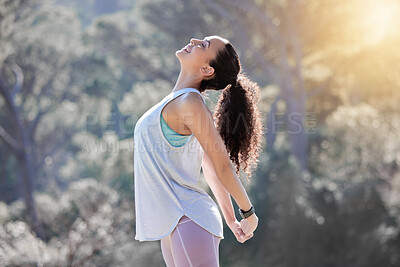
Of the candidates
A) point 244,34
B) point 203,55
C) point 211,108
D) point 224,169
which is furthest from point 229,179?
point 244,34

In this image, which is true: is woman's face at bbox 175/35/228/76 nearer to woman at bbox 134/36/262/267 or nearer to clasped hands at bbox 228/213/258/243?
woman at bbox 134/36/262/267

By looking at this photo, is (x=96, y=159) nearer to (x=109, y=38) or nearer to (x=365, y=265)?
(x=109, y=38)

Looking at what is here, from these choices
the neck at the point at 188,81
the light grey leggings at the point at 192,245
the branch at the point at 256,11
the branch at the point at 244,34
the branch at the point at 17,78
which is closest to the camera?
the light grey leggings at the point at 192,245

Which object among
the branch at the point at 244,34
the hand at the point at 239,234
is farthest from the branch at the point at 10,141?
the hand at the point at 239,234

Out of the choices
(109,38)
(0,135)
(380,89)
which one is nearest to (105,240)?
(0,135)

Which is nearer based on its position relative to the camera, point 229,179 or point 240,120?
point 229,179

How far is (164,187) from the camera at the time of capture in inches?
57.2

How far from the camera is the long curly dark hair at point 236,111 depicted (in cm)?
162

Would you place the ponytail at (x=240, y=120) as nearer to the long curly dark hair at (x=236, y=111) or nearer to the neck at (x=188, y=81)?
the long curly dark hair at (x=236, y=111)

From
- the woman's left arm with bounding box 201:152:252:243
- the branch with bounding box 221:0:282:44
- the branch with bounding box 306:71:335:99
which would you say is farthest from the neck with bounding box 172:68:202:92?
the branch with bounding box 306:71:335:99

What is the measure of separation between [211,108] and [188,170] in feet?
12.7

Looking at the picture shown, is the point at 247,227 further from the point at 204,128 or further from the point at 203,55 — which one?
the point at 203,55

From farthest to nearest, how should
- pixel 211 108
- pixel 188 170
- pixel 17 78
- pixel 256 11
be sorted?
pixel 17 78 < pixel 256 11 < pixel 211 108 < pixel 188 170

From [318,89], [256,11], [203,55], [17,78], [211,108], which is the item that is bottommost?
[17,78]
